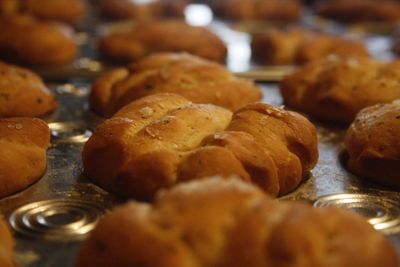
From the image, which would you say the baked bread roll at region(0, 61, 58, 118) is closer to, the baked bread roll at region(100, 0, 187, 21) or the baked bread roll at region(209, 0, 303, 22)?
the baked bread roll at region(100, 0, 187, 21)

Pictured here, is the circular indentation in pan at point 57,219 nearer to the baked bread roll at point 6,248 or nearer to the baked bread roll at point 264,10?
the baked bread roll at point 6,248

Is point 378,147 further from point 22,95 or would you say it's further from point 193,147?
point 22,95

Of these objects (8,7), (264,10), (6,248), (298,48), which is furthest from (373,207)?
(8,7)

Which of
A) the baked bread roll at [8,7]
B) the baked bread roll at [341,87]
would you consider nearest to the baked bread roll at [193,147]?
the baked bread roll at [341,87]

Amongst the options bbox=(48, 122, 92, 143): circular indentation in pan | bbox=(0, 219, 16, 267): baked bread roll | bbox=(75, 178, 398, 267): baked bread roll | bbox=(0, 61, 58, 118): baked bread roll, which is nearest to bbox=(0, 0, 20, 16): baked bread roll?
bbox=(0, 61, 58, 118): baked bread roll

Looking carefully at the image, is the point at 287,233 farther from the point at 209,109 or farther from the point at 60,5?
the point at 60,5

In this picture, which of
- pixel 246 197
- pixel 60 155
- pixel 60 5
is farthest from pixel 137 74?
pixel 60 5

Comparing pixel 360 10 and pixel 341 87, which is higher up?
pixel 341 87
